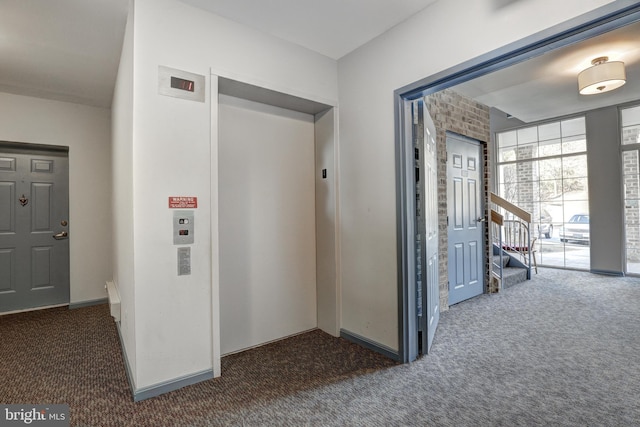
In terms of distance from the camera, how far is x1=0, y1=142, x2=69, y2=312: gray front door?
3.98 meters

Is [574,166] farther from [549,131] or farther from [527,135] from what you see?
[527,135]

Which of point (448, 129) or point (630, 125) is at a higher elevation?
point (630, 125)

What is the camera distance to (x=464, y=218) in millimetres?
4293

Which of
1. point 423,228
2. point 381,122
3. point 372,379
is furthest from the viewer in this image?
point 381,122

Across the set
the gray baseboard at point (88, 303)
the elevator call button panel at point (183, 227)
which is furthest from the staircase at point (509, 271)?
the gray baseboard at point (88, 303)

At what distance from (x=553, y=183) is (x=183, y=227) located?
7149 millimetres

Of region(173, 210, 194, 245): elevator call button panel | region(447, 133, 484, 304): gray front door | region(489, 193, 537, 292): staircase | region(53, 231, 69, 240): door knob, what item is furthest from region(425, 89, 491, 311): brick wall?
region(53, 231, 69, 240): door knob

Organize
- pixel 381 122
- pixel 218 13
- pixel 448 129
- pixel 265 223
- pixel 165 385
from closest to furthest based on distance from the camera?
1. pixel 165 385
2. pixel 218 13
3. pixel 381 122
4. pixel 265 223
5. pixel 448 129

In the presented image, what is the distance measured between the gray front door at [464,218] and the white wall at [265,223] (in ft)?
6.35

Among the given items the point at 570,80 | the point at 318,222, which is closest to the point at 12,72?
the point at 318,222

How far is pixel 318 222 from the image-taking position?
337 cm

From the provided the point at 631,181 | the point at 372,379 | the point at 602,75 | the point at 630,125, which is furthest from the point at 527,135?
the point at 372,379

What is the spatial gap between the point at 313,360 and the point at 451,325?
1656 millimetres

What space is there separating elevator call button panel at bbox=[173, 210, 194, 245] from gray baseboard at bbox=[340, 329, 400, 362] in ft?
5.77
